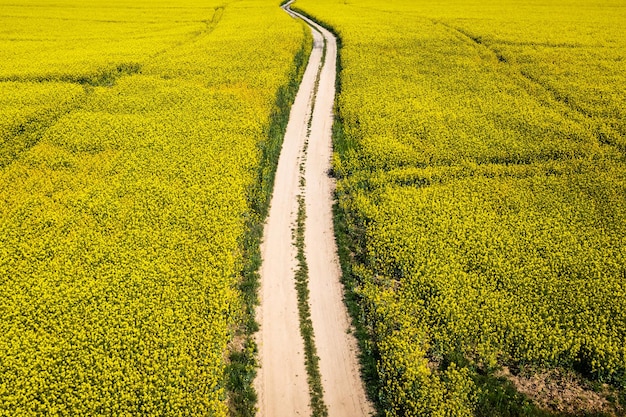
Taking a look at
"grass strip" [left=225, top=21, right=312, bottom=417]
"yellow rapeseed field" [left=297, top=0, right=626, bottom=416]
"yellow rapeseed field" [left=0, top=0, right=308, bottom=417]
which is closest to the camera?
"yellow rapeseed field" [left=0, top=0, right=308, bottom=417]

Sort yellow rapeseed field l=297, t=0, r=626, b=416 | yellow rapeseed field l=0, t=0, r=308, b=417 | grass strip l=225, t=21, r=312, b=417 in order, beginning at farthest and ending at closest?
1. yellow rapeseed field l=297, t=0, r=626, b=416
2. grass strip l=225, t=21, r=312, b=417
3. yellow rapeseed field l=0, t=0, r=308, b=417

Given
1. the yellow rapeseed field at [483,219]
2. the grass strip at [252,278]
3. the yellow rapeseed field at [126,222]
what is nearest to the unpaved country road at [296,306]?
the grass strip at [252,278]

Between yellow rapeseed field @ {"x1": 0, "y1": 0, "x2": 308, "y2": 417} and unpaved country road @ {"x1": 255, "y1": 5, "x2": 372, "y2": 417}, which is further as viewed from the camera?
unpaved country road @ {"x1": 255, "y1": 5, "x2": 372, "y2": 417}

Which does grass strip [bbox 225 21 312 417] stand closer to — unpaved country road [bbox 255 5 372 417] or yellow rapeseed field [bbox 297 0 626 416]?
unpaved country road [bbox 255 5 372 417]

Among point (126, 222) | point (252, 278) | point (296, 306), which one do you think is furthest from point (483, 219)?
point (126, 222)

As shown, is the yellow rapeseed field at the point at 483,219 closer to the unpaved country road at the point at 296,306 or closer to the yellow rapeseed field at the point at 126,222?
the unpaved country road at the point at 296,306

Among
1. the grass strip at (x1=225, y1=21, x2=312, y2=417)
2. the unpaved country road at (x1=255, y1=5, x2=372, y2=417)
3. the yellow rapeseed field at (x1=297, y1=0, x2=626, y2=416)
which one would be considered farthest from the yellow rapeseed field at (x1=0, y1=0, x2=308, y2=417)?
the yellow rapeseed field at (x1=297, y1=0, x2=626, y2=416)
